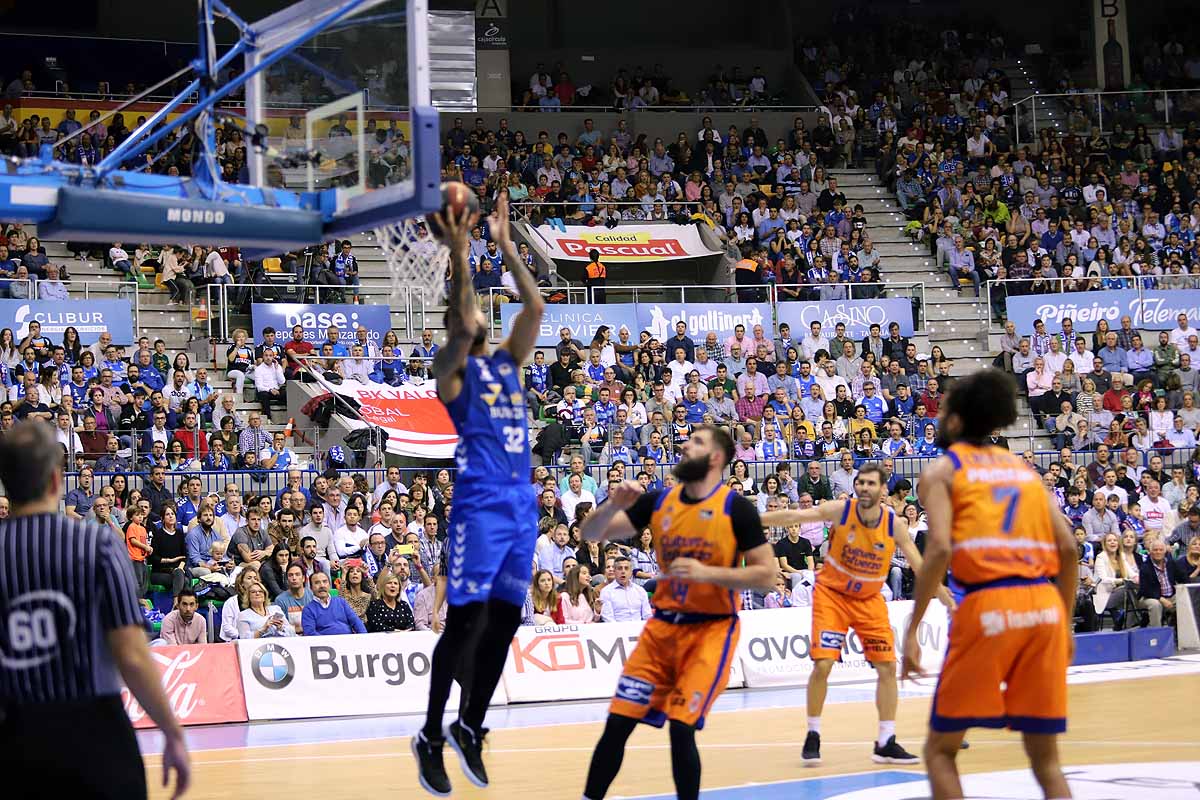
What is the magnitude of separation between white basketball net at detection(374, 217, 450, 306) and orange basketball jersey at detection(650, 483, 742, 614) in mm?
1850

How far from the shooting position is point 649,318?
957 inches

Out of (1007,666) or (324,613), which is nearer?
(1007,666)

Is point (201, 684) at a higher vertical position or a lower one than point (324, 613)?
lower

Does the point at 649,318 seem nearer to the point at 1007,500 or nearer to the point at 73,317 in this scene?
the point at 73,317

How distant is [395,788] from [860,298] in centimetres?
1786

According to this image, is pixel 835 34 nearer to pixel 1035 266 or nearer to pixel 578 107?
pixel 578 107

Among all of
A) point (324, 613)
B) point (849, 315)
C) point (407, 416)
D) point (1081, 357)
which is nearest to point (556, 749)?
point (324, 613)

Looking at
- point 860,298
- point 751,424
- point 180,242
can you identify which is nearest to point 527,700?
point 751,424

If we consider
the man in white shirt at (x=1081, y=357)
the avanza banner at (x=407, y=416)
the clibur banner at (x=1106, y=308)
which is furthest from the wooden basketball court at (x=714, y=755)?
the clibur banner at (x=1106, y=308)

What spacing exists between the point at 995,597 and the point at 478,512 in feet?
7.95

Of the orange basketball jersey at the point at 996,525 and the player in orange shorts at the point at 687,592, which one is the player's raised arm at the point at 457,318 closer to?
the player in orange shorts at the point at 687,592

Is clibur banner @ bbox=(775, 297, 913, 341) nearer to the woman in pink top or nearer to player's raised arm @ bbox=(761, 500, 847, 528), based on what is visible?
the woman in pink top

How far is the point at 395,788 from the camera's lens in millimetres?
9758

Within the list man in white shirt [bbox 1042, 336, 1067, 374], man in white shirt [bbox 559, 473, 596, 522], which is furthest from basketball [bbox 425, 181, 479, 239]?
man in white shirt [bbox 1042, 336, 1067, 374]
